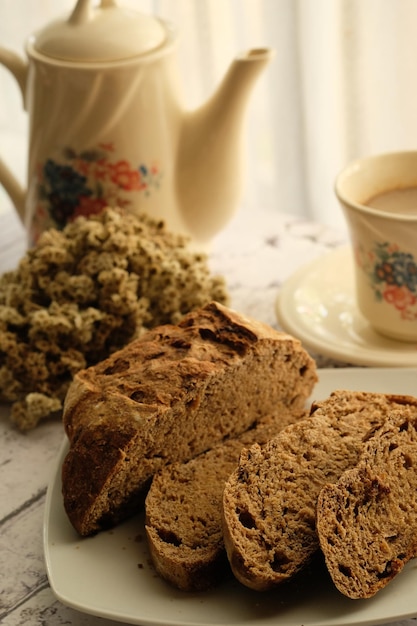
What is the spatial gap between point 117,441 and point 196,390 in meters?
0.13

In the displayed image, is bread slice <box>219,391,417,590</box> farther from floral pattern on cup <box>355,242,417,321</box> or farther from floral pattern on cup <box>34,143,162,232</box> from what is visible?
floral pattern on cup <box>34,143,162,232</box>

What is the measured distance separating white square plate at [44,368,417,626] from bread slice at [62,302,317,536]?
0.04 m

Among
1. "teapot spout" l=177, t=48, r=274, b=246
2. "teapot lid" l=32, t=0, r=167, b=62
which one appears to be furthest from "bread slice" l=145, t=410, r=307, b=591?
"teapot lid" l=32, t=0, r=167, b=62

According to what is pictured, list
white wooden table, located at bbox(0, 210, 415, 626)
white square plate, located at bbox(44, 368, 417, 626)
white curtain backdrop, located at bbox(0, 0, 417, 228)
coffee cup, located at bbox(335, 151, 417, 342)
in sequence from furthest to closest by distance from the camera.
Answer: white curtain backdrop, located at bbox(0, 0, 417, 228)
coffee cup, located at bbox(335, 151, 417, 342)
white wooden table, located at bbox(0, 210, 415, 626)
white square plate, located at bbox(44, 368, 417, 626)

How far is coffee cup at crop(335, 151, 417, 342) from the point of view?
58.5 inches

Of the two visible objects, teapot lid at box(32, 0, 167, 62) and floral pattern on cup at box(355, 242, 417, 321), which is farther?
teapot lid at box(32, 0, 167, 62)

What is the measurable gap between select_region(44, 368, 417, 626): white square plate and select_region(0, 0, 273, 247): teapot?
73cm

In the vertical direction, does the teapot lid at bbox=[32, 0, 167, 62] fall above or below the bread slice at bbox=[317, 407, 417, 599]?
above

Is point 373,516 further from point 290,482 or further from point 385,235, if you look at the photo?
point 385,235

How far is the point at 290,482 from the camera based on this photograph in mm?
1144

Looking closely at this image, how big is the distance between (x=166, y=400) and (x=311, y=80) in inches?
62.1

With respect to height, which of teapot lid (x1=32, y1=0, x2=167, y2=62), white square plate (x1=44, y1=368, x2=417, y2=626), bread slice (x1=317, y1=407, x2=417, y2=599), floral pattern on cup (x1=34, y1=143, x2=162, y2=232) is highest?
teapot lid (x1=32, y1=0, x2=167, y2=62)

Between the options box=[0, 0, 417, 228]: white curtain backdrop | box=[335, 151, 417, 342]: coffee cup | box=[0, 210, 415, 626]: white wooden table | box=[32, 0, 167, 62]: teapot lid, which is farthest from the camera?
box=[0, 0, 417, 228]: white curtain backdrop

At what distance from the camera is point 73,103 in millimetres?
1642
